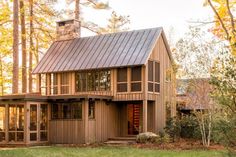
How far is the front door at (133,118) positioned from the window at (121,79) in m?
1.68

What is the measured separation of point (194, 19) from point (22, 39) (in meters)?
15.2

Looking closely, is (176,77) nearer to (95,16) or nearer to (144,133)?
(144,133)

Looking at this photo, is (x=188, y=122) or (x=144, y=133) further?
(x=188, y=122)

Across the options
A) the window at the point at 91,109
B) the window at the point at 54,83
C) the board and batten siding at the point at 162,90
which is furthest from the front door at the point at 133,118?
the window at the point at 54,83

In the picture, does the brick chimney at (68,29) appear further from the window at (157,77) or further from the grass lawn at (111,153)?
the grass lawn at (111,153)

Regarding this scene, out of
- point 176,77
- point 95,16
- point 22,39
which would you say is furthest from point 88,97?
point 95,16

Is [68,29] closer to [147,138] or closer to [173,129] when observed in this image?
[173,129]

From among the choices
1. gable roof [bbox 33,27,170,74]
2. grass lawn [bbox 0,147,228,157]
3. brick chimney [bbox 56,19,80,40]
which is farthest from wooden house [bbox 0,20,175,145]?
grass lawn [bbox 0,147,228,157]

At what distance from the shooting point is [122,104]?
23.5 meters

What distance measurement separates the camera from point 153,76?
74.3 ft

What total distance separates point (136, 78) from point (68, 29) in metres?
7.38

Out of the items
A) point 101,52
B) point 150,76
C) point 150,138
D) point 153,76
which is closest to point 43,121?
point 101,52

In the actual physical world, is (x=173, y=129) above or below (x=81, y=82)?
below

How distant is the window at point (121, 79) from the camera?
22234 mm
